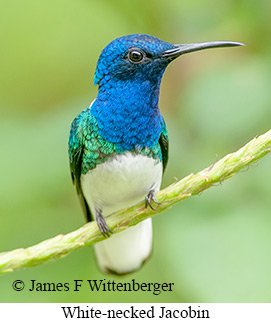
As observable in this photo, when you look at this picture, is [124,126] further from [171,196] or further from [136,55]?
[171,196]

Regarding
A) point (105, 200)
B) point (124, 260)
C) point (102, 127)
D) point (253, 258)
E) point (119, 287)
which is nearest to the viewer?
point (253, 258)

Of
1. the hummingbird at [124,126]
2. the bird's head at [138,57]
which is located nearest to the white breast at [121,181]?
the hummingbird at [124,126]

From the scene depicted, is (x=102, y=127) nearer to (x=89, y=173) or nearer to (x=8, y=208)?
(x=89, y=173)

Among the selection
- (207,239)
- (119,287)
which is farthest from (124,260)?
(207,239)

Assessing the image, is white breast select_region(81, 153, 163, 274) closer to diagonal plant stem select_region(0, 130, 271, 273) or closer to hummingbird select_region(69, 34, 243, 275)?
hummingbird select_region(69, 34, 243, 275)

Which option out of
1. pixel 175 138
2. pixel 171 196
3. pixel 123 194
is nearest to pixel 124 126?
pixel 175 138

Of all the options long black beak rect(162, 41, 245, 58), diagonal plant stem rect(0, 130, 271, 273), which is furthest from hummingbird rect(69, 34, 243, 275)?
diagonal plant stem rect(0, 130, 271, 273)

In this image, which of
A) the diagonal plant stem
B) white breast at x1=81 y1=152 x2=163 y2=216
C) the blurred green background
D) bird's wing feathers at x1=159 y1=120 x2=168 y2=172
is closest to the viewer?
the diagonal plant stem
